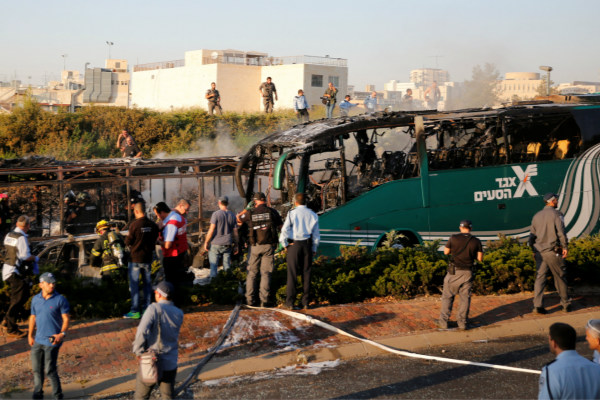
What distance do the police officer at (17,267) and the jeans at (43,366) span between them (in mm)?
2309

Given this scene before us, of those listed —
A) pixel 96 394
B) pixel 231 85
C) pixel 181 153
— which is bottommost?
pixel 96 394

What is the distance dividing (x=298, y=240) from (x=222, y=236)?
243cm

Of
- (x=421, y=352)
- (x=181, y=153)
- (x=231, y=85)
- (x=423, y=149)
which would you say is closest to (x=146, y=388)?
(x=421, y=352)

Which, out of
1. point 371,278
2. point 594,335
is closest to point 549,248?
point 371,278

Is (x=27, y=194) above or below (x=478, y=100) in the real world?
below

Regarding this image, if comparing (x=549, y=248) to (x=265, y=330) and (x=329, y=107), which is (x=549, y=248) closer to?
(x=265, y=330)

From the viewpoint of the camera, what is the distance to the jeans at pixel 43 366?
793cm

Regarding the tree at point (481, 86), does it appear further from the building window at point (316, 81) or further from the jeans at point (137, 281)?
the jeans at point (137, 281)

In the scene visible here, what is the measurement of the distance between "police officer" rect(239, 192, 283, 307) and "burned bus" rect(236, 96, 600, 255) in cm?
259

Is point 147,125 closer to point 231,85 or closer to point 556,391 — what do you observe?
point 231,85

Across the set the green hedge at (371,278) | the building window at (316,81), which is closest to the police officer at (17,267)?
the green hedge at (371,278)

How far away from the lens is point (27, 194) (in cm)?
1988

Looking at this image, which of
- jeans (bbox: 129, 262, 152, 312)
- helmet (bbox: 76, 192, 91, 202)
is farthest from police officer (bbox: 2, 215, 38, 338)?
helmet (bbox: 76, 192, 91, 202)

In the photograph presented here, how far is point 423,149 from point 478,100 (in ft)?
195
